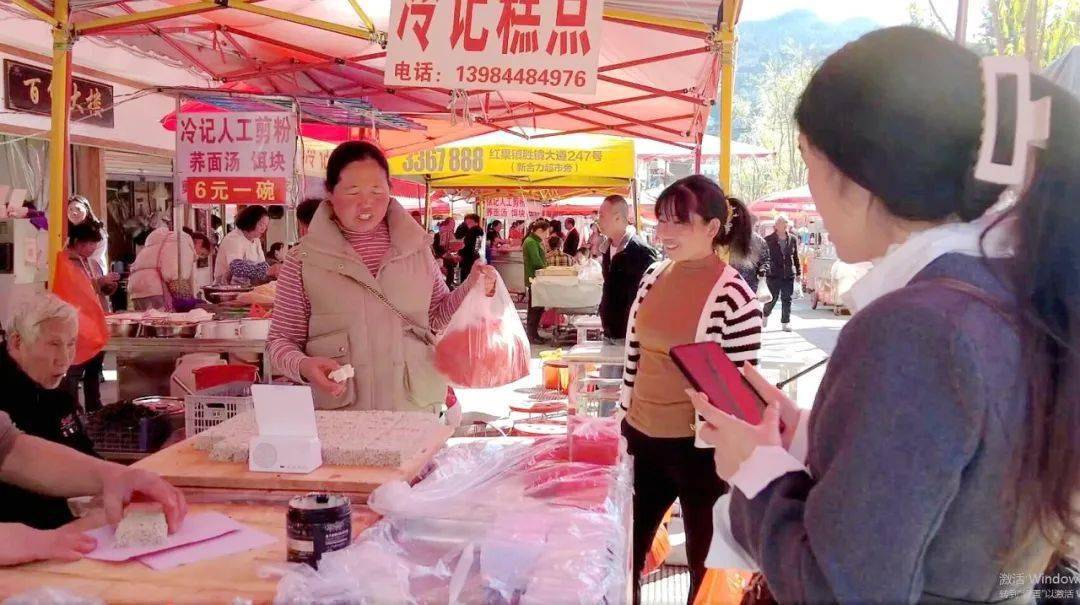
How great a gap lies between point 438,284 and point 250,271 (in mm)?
4519

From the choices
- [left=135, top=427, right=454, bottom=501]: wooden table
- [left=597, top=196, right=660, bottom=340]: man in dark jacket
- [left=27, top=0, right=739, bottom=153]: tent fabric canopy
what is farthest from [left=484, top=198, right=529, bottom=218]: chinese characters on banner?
[left=135, top=427, right=454, bottom=501]: wooden table

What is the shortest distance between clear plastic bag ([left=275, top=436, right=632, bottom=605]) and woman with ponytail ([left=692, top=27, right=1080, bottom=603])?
479mm

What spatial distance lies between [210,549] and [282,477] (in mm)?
342

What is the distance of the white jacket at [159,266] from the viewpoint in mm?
7477

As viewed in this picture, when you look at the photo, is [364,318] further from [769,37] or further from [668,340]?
[769,37]

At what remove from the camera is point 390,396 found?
9.89 feet

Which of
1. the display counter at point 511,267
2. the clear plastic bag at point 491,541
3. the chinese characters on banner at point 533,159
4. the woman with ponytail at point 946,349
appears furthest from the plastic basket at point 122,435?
the display counter at point 511,267

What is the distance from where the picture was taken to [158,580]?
1.53 m

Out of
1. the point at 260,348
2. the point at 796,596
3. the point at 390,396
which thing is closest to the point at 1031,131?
the point at 796,596

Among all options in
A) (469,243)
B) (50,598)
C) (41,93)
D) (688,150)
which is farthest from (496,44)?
(469,243)

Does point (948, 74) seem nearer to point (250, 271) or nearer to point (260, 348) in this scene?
point (260, 348)

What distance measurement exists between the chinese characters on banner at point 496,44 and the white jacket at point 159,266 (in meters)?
4.35

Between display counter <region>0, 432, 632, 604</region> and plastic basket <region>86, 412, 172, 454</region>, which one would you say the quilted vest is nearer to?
Answer: display counter <region>0, 432, 632, 604</region>

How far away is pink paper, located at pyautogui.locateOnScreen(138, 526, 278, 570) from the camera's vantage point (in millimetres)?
1610
